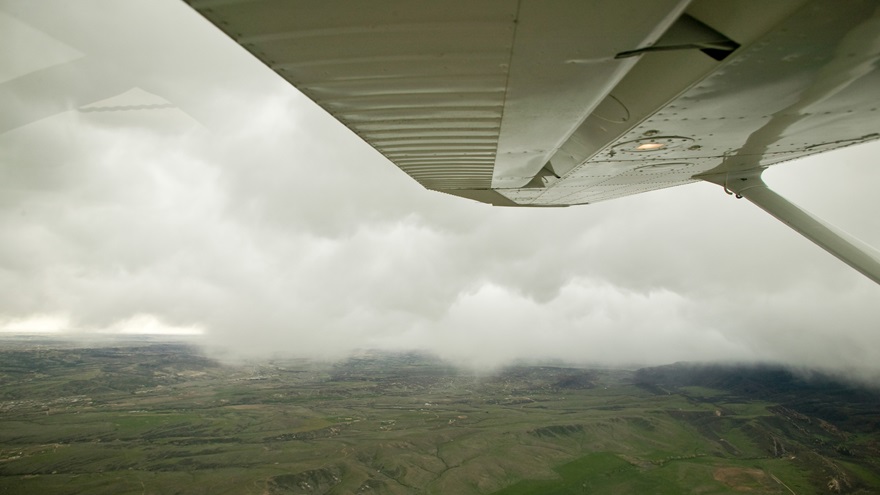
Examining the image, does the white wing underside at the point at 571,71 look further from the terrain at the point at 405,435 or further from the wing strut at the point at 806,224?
the terrain at the point at 405,435

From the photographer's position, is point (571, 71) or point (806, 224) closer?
point (571, 71)

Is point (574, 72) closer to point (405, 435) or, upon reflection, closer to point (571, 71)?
point (571, 71)

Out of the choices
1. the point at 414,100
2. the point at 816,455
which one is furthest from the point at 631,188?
the point at 816,455

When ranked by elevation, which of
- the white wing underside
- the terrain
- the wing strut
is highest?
the white wing underside

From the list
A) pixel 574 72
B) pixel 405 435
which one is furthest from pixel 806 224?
pixel 405 435

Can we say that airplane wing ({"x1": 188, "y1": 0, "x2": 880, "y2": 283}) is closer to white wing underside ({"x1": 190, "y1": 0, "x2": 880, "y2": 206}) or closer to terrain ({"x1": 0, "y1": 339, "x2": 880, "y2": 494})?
white wing underside ({"x1": 190, "y1": 0, "x2": 880, "y2": 206})

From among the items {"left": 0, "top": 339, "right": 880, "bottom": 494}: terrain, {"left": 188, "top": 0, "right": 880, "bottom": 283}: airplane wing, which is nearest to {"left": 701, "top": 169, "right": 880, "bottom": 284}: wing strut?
{"left": 188, "top": 0, "right": 880, "bottom": 283}: airplane wing
